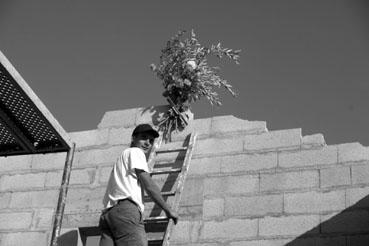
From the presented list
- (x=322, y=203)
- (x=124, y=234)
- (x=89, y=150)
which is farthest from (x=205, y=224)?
(x=124, y=234)

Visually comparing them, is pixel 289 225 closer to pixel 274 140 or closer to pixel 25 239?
pixel 274 140

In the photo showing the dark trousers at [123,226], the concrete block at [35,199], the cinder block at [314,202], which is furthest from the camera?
the concrete block at [35,199]

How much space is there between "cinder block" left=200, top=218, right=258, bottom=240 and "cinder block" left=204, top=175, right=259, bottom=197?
0.30 meters

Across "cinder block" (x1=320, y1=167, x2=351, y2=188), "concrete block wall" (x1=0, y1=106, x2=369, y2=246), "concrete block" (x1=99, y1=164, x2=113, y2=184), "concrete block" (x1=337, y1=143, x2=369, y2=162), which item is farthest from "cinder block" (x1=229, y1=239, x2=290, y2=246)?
"concrete block" (x1=99, y1=164, x2=113, y2=184)

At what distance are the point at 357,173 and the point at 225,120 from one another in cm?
149

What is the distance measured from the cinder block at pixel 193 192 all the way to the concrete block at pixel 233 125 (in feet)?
1.84

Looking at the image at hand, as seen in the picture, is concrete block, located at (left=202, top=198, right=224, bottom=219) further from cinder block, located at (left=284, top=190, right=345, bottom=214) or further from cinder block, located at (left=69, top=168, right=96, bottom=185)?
cinder block, located at (left=69, top=168, right=96, bottom=185)

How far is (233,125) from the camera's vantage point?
22.0 ft

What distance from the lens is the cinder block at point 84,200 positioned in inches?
270

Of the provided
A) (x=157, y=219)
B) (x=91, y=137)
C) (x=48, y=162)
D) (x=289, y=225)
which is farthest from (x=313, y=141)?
(x=48, y=162)

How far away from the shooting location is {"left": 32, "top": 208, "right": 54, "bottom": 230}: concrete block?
692 centimetres

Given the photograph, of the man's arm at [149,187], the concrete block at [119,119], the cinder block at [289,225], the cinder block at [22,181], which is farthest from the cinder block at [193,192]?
the man's arm at [149,187]

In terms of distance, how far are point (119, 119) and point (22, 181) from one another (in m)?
1.22

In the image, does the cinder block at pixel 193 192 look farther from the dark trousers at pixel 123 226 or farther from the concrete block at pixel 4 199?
the dark trousers at pixel 123 226
